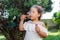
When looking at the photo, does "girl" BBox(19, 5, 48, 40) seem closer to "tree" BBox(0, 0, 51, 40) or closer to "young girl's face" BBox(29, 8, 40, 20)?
"young girl's face" BBox(29, 8, 40, 20)

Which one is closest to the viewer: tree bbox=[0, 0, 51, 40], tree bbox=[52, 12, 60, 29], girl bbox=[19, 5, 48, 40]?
girl bbox=[19, 5, 48, 40]

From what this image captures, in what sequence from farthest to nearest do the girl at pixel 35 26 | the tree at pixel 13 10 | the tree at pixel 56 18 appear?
the tree at pixel 56 18 < the tree at pixel 13 10 < the girl at pixel 35 26

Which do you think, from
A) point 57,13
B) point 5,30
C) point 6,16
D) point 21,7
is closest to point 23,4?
point 21,7

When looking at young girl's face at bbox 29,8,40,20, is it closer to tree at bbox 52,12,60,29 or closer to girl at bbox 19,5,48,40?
girl at bbox 19,5,48,40

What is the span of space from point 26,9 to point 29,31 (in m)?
1.04

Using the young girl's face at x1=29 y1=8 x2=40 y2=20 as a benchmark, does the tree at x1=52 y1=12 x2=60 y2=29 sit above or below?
below

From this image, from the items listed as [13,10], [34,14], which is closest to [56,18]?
[13,10]

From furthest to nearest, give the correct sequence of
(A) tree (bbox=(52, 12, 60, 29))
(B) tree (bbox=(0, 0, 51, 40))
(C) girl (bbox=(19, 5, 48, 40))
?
(A) tree (bbox=(52, 12, 60, 29)) < (B) tree (bbox=(0, 0, 51, 40)) < (C) girl (bbox=(19, 5, 48, 40))

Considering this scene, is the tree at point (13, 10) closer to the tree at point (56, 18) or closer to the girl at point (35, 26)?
the girl at point (35, 26)

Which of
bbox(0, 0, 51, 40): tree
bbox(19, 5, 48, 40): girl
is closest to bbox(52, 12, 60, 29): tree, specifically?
bbox(0, 0, 51, 40): tree

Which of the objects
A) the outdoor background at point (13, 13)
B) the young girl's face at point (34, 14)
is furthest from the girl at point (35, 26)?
the outdoor background at point (13, 13)

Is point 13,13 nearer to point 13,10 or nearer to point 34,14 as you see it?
point 13,10

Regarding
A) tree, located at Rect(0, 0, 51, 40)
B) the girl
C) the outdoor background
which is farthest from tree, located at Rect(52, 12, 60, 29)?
the girl

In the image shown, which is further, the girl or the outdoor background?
the outdoor background
